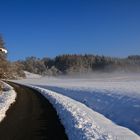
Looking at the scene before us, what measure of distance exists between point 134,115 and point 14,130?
21.4 feet

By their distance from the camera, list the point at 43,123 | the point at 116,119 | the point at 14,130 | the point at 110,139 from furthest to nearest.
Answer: the point at 116,119 < the point at 43,123 < the point at 14,130 < the point at 110,139

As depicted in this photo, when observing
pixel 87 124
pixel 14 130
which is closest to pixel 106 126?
pixel 87 124

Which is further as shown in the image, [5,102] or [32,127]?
[5,102]

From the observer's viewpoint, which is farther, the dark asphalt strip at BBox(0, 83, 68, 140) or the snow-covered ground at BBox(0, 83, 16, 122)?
the snow-covered ground at BBox(0, 83, 16, 122)

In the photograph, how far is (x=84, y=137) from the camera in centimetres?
1336

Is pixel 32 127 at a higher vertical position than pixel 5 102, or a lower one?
lower

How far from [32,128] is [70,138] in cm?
326

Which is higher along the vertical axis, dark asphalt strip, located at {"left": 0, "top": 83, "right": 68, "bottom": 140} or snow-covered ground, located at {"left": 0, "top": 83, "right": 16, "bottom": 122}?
snow-covered ground, located at {"left": 0, "top": 83, "right": 16, "bottom": 122}

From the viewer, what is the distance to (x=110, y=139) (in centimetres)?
1299

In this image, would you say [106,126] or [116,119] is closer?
[106,126]

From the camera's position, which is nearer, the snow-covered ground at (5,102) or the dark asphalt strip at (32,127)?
the dark asphalt strip at (32,127)

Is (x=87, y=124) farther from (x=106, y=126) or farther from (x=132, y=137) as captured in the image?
(x=132, y=137)

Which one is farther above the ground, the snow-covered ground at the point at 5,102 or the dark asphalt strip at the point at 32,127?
the snow-covered ground at the point at 5,102

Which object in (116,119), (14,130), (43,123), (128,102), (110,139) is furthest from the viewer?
(128,102)
